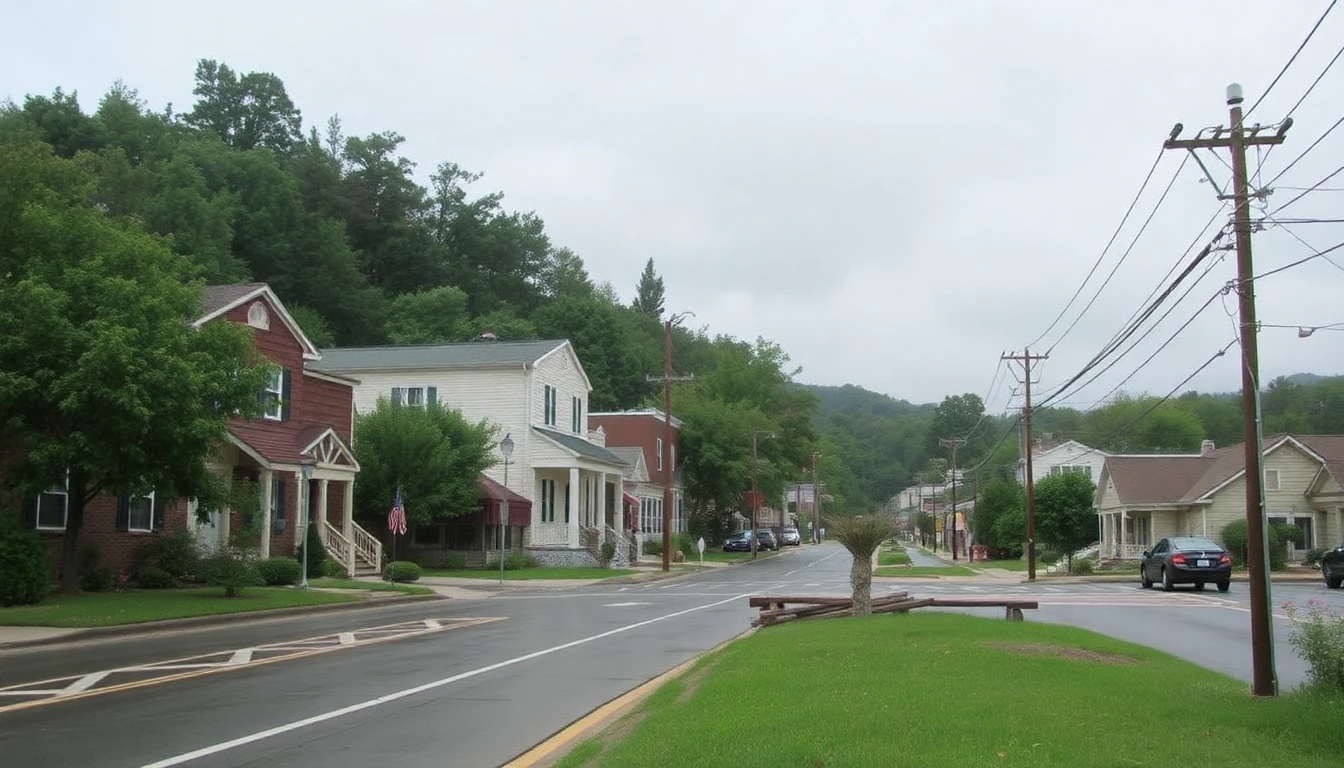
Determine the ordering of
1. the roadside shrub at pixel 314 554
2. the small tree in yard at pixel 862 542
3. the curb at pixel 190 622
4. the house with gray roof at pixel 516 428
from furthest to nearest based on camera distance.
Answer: the house with gray roof at pixel 516 428 < the roadside shrub at pixel 314 554 < the small tree in yard at pixel 862 542 < the curb at pixel 190 622

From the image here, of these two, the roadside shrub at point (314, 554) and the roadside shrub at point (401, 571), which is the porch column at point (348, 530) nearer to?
the roadside shrub at point (314, 554)

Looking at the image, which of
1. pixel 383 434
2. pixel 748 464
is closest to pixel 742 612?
pixel 383 434

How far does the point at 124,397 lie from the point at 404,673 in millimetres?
9902

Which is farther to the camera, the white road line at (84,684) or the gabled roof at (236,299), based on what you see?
the gabled roof at (236,299)

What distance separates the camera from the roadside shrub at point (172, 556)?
90.1ft

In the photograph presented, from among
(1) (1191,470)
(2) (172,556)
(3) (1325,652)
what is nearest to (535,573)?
(2) (172,556)

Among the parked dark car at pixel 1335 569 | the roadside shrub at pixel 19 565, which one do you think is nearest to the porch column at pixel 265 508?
the roadside shrub at pixel 19 565

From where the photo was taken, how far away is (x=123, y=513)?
27328mm

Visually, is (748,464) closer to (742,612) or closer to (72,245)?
(742,612)

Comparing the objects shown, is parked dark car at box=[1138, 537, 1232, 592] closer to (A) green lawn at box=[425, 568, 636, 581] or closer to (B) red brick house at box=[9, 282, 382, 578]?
(A) green lawn at box=[425, 568, 636, 581]

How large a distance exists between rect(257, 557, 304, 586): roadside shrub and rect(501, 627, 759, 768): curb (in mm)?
18800

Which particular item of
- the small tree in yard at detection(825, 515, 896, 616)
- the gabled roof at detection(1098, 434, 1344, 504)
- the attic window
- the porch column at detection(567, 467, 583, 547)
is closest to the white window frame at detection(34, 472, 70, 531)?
the attic window

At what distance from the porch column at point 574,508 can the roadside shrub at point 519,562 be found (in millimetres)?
1923

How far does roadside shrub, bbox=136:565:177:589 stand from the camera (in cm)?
A: 2673
